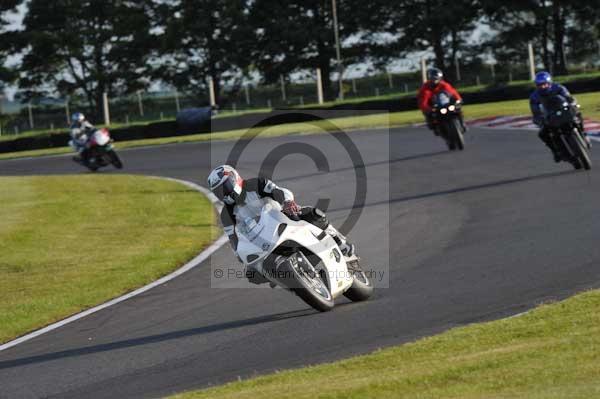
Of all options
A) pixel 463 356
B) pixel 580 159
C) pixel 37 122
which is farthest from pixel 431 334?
pixel 37 122

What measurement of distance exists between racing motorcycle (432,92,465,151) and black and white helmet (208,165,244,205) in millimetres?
12658

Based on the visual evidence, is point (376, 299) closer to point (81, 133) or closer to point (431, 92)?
point (431, 92)

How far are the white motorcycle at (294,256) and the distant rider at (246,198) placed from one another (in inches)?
3.2

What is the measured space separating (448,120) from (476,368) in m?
15.7

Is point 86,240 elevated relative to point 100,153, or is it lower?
lower

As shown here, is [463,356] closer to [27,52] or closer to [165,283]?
[165,283]

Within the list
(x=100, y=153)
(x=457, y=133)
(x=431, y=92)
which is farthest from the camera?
(x=100, y=153)

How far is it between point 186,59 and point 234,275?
44.3m

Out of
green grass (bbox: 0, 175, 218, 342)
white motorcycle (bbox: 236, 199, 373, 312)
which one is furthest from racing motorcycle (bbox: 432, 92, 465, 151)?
white motorcycle (bbox: 236, 199, 373, 312)

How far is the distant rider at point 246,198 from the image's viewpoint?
9.86 m

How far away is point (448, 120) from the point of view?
2244 cm

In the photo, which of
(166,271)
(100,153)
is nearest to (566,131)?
(166,271)

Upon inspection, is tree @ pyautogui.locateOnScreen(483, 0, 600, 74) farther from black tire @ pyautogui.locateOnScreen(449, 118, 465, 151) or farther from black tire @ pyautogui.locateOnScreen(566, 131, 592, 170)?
black tire @ pyautogui.locateOnScreen(566, 131, 592, 170)

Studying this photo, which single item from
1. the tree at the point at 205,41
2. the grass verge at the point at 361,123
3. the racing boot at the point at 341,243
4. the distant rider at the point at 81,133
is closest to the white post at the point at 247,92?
the tree at the point at 205,41
